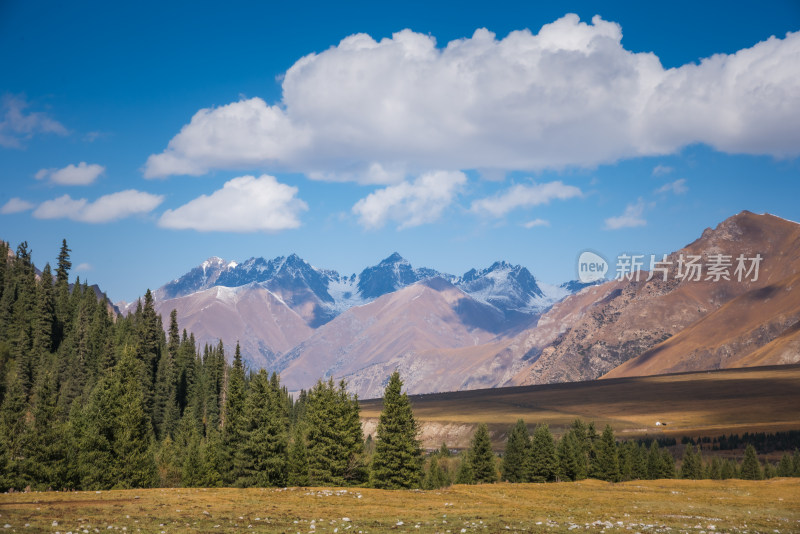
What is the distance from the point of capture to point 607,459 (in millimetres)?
137750

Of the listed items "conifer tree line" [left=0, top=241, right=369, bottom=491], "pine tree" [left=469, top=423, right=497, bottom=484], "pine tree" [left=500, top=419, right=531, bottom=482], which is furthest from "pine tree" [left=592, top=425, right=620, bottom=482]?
"conifer tree line" [left=0, top=241, right=369, bottom=491]

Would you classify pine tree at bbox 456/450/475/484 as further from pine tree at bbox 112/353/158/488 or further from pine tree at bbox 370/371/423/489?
pine tree at bbox 112/353/158/488

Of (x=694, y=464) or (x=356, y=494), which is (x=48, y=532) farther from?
(x=694, y=464)

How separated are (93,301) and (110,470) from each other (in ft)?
417

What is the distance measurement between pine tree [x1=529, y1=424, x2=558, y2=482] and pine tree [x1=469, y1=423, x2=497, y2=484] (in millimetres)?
7331

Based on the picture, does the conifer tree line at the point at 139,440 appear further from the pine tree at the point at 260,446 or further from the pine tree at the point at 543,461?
the pine tree at the point at 543,461

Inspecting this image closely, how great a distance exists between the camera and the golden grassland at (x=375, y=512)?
40.9 meters

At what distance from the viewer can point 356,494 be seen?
63.3m

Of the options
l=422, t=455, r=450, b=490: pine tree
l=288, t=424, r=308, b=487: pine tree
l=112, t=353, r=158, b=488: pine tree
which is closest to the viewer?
l=112, t=353, r=158, b=488: pine tree

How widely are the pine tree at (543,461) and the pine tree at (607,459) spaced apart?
52.6 ft

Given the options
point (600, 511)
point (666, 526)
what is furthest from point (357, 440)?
point (666, 526)

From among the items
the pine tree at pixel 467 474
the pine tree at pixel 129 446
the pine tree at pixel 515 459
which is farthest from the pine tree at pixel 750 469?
the pine tree at pixel 129 446

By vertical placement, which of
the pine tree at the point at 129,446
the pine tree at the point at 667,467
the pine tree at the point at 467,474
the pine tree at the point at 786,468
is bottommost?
the pine tree at the point at 786,468

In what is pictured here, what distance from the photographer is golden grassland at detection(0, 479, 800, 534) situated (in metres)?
40.9
